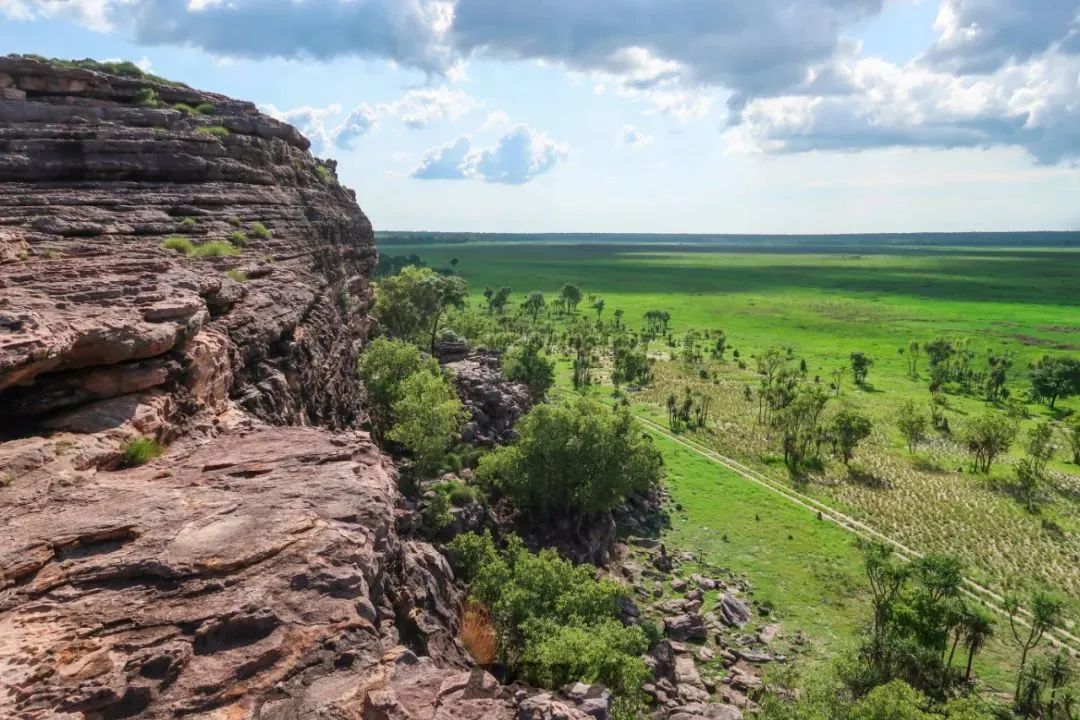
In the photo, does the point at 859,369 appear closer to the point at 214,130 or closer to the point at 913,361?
the point at 913,361

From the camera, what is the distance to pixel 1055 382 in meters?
118

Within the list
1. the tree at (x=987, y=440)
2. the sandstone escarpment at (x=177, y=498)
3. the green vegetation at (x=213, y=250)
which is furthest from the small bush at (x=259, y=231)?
the tree at (x=987, y=440)

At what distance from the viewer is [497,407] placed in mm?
67875

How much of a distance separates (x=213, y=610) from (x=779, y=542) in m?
56.0

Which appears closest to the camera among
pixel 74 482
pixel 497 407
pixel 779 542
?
pixel 74 482

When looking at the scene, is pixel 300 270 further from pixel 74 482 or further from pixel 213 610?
pixel 213 610

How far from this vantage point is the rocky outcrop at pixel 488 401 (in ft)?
207

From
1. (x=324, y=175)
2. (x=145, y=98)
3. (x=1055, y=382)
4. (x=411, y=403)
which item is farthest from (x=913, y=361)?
(x=145, y=98)

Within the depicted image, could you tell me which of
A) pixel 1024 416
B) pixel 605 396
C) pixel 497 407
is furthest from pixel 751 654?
pixel 1024 416

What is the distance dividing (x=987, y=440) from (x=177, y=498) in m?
92.7

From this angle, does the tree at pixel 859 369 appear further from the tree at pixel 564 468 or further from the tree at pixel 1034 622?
the tree at pixel 564 468

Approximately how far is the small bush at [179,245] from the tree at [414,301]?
52.7 meters

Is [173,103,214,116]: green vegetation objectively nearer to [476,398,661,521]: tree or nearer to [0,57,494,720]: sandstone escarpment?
[0,57,494,720]: sandstone escarpment

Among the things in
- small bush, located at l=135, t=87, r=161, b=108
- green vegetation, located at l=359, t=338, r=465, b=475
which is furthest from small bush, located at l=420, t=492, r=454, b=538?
small bush, located at l=135, t=87, r=161, b=108
